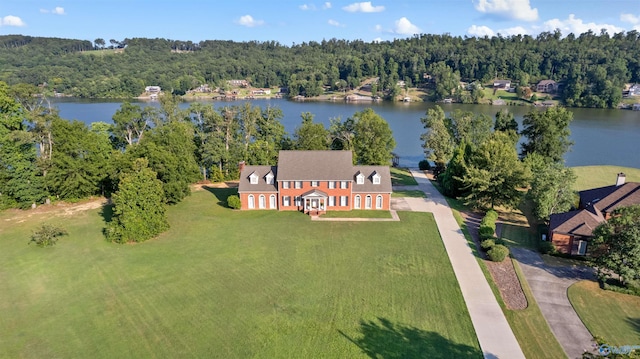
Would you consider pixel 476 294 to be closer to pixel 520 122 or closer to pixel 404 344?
pixel 404 344

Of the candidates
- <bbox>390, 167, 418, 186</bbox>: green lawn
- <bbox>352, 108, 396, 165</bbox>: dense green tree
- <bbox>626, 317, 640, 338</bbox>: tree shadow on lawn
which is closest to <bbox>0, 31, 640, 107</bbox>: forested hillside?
<bbox>390, 167, 418, 186</bbox>: green lawn

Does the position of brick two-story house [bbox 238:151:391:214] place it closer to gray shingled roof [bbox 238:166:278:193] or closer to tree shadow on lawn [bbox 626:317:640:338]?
gray shingled roof [bbox 238:166:278:193]

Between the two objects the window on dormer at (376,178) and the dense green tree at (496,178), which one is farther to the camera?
the window on dormer at (376,178)

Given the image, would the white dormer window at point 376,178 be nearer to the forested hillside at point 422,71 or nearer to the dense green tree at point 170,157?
the dense green tree at point 170,157

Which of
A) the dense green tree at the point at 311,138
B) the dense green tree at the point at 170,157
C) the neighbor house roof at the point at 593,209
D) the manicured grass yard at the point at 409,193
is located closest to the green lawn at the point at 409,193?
the manicured grass yard at the point at 409,193

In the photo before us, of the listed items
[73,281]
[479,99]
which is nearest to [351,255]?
[73,281]
